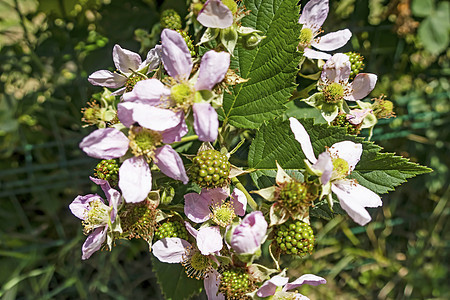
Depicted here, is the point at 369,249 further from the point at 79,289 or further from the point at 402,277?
the point at 79,289

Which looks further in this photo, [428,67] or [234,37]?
[428,67]

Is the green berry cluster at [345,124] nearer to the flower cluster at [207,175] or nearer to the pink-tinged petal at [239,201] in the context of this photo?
the flower cluster at [207,175]

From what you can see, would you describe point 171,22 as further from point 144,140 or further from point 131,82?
point 144,140

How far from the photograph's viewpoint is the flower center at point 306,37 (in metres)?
0.90

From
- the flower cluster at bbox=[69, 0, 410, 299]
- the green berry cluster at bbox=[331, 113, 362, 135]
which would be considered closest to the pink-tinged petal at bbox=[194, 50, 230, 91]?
the flower cluster at bbox=[69, 0, 410, 299]

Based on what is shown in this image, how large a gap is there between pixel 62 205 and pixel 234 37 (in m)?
1.32

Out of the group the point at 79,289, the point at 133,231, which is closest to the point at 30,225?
the point at 79,289

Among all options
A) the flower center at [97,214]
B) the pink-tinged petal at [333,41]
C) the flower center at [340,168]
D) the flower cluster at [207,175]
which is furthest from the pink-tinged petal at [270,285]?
the pink-tinged petal at [333,41]

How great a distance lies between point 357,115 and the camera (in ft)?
2.92

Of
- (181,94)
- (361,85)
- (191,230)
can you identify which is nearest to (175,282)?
(191,230)

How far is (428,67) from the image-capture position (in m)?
1.68

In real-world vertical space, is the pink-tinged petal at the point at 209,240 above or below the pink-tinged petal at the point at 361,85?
below

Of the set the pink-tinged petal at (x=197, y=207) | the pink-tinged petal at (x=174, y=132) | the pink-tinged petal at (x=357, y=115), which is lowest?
the pink-tinged petal at (x=197, y=207)

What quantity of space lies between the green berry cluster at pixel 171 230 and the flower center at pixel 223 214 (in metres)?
0.08
